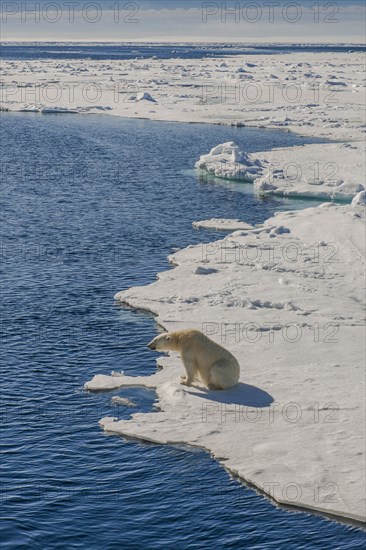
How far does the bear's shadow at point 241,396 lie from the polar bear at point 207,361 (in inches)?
7.2

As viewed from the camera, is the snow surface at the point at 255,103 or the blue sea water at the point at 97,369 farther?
the snow surface at the point at 255,103

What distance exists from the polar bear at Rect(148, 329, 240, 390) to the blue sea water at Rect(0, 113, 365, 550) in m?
1.30

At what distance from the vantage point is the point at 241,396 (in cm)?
2244

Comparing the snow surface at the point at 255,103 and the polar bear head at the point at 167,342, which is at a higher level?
the snow surface at the point at 255,103

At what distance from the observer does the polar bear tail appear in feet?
74.1

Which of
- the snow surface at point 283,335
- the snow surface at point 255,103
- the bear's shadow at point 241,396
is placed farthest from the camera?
the snow surface at point 255,103

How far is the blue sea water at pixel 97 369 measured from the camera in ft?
56.6

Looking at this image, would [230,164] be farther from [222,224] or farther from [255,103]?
[255,103]

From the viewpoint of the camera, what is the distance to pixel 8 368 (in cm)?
2506

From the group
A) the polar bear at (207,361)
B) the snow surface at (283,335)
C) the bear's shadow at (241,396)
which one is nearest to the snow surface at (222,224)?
the snow surface at (283,335)

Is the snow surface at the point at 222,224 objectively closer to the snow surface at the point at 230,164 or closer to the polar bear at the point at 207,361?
the snow surface at the point at 230,164

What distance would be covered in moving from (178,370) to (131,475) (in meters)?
5.71

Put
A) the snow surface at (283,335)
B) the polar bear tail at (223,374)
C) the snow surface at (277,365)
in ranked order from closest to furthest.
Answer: the snow surface at (277,365) → the snow surface at (283,335) → the polar bear tail at (223,374)

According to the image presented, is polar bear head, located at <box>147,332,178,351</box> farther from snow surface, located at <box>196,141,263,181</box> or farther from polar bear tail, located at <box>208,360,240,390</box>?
snow surface, located at <box>196,141,263,181</box>
